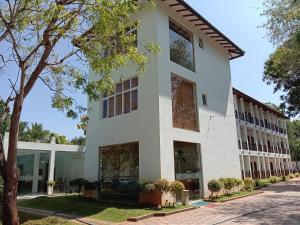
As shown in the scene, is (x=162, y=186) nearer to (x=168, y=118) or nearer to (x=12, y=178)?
(x=168, y=118)

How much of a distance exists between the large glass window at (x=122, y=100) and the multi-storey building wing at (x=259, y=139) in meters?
15.9

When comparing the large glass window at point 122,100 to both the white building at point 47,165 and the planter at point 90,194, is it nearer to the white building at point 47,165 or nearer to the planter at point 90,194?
the planter at point 90,194

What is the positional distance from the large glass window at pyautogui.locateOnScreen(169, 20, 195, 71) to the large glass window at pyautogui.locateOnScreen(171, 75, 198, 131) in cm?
119

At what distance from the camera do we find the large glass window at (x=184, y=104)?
631 inches

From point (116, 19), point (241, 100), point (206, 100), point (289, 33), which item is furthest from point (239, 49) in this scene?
point (116, 19)

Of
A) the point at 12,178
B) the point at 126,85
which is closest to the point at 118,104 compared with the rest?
the point at 126,85

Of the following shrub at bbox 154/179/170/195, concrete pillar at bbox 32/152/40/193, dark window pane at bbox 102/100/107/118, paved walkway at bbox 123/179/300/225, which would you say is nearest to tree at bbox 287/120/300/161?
paved walkway at bbox 123/179/300/225

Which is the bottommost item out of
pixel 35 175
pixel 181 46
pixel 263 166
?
pixel 35 175

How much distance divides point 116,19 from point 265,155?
31414 mm

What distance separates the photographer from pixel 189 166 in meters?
16.5

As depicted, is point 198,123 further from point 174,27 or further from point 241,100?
point 241,100

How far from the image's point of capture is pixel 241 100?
32.2 meters

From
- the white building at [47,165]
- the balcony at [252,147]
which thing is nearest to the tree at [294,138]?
the balcony at [252,147]

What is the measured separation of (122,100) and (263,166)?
82.5 ft
